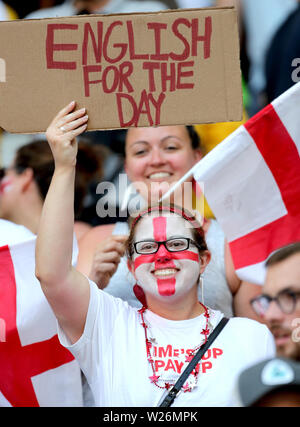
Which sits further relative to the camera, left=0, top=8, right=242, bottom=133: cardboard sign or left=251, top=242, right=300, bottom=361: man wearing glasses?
left=0, top=8, right=242, bottom=133: cardboard sign

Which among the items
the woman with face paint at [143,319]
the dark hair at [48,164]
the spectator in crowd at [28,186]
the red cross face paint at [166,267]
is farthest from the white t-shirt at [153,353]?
the dark hair at [48,164]

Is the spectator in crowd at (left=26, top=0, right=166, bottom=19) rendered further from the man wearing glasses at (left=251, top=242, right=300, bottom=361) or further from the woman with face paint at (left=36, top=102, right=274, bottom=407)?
the man wearing glasses at (left=251, top=242, right=300, bottom=361)

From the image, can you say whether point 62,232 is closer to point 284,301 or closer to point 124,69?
point 124,69

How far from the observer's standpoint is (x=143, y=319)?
2295 millimetres

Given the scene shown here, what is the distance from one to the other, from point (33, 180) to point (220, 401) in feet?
5.22

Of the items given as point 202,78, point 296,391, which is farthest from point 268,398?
point 202,78

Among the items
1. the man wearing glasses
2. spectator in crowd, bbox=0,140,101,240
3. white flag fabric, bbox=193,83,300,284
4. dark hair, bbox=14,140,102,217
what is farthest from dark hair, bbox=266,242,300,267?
dark hair, bbox=14,140,102,217

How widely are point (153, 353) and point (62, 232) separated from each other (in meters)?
0.46

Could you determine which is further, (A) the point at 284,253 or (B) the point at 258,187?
(B) the point at 258,187

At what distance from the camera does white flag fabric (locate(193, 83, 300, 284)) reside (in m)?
2.59

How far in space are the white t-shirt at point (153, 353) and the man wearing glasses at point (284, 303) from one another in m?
0.11

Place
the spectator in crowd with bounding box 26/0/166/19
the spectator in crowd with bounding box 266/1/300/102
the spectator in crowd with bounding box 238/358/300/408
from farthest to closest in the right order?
the spectator in crowd with bounding box 26/0/166/19
the spectator in crowd with bounding box 266/1/300/102
the spectator in crowd with bounding box 238/358/300/408

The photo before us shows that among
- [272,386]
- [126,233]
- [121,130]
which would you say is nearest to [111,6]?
[121,130]

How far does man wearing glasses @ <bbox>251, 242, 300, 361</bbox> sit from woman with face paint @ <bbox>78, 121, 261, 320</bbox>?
36 cm
